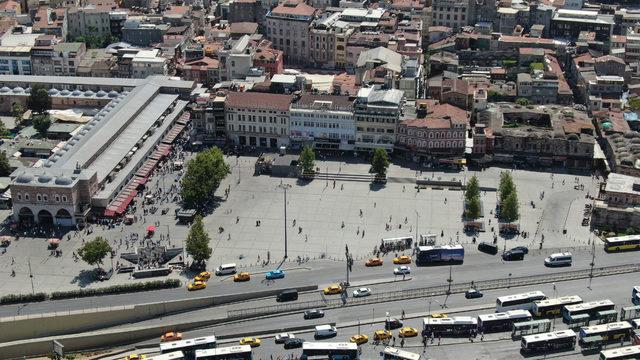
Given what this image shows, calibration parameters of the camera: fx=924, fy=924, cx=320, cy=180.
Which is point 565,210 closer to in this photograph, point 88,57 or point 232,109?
point 232,109

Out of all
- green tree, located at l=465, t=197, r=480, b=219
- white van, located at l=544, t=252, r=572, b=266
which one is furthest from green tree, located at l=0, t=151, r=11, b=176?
white van, located at l=544, t=252, r=572, b=266

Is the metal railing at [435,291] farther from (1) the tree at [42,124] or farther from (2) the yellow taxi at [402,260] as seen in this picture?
(1) the tree at [42,124]

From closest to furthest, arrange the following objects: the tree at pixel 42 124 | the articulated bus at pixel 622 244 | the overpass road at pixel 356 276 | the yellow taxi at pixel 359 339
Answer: the yellow taxi at pixel 359 339, the overpass road at pixel 356 276, the articulated bus at pixel 622 244, the tree at pixel 42 124

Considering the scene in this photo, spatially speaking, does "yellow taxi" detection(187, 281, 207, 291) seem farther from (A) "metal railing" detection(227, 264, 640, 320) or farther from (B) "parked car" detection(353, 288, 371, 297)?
(B) "parked car" detection(353, 288, 371, 297)

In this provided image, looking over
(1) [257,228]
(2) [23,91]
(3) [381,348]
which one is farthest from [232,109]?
(3) [381,348]

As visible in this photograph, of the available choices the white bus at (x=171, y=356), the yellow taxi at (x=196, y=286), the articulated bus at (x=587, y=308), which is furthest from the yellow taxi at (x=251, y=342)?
the articulated bus at (x=587, y=308)

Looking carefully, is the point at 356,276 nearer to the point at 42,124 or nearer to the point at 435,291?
the point at 435,291

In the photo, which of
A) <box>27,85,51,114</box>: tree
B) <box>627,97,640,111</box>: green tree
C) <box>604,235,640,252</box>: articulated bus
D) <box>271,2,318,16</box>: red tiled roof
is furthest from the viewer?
<box>271,2,318,16</box>: red tiled roof
